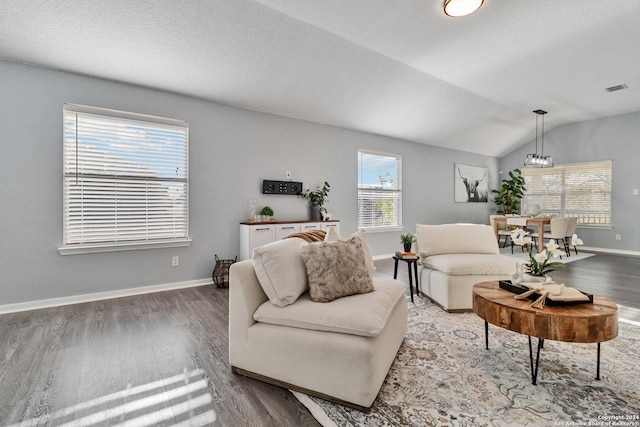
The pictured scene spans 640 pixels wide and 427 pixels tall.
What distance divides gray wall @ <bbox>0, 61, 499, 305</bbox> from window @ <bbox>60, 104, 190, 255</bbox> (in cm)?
10

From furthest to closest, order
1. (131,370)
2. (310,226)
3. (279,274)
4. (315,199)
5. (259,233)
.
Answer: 1. (315,199)
2. (310,226)
3. (259,233)
4. (131,370)
5. (279,274)

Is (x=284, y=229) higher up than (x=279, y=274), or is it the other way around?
(x=284, y=229)

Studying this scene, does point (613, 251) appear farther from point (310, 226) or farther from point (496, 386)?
point (496, 386)

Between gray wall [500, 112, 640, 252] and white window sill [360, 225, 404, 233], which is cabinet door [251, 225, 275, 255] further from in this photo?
gray wall [500, 112, 640, 252]

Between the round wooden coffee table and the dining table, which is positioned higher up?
the dining table

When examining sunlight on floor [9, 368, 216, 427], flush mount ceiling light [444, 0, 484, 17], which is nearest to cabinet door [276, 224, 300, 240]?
sunlight on floor [9, 368, 216, 427]

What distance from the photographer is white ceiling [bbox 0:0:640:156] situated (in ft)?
9.49

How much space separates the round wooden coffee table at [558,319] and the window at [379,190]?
413 cm

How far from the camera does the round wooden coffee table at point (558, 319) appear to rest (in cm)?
167

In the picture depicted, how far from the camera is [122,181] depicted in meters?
3.71

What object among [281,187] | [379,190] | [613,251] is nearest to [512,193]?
[613,251]

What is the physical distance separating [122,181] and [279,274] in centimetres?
288

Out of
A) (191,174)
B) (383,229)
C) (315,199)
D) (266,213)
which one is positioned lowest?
(383,229)

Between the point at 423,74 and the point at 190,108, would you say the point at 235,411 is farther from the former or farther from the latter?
the point at 423,74
